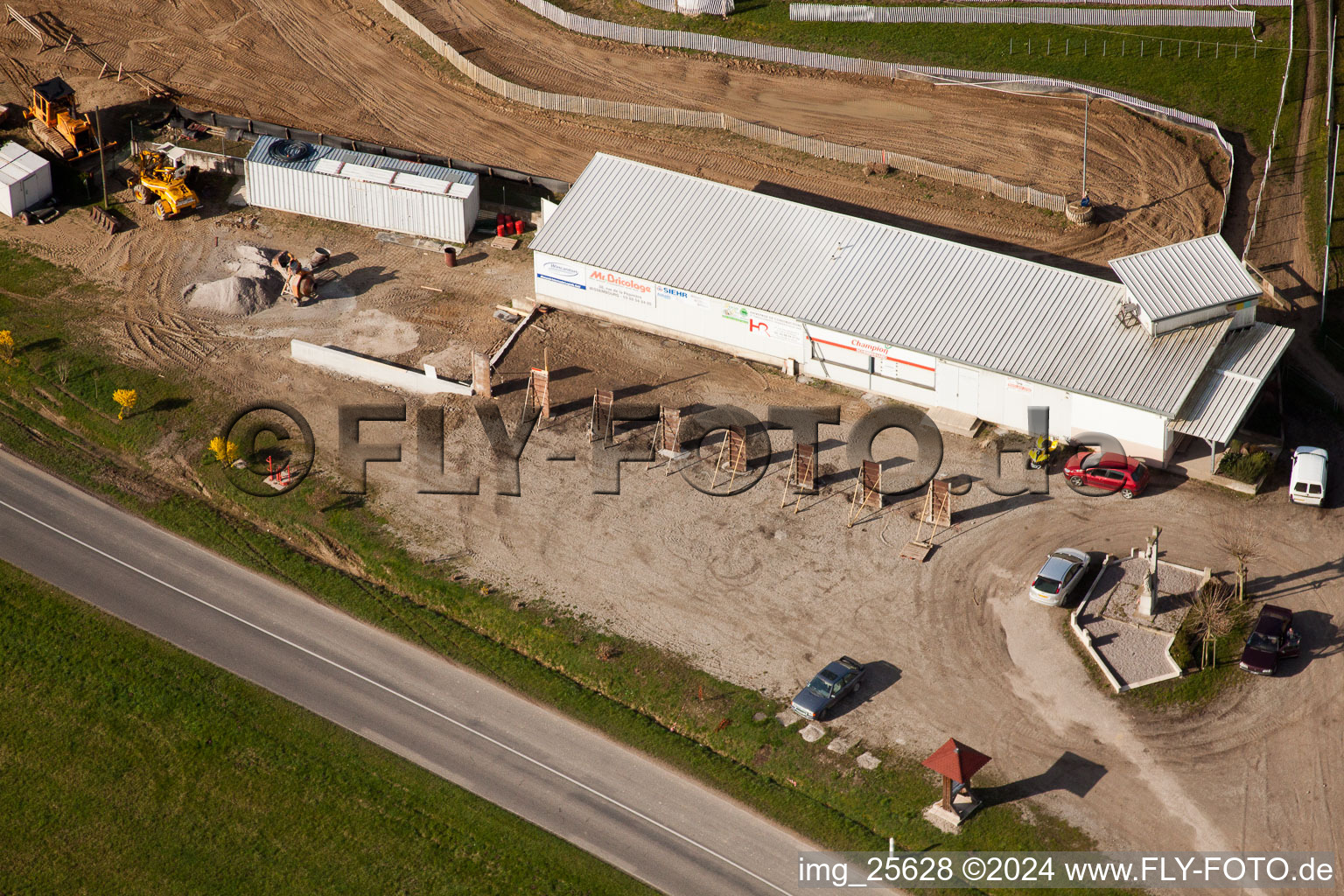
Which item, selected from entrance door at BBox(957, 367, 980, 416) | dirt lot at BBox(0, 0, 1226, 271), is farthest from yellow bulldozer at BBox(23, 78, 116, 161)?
entrance door at BBox(957, 367, 980, 416)

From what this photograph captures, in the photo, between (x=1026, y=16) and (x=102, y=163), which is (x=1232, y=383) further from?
(x=102, y=163)

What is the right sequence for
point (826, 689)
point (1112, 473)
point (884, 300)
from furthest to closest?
point (884, 300), point (1112, 473), point (826, 689)

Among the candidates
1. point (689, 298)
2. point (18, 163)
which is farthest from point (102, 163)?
point (689, 298)

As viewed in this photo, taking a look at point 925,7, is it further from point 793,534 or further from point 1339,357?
point 793,534

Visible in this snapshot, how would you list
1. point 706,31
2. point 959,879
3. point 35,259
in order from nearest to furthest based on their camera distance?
point 959,879
point 35,259
point 706,31

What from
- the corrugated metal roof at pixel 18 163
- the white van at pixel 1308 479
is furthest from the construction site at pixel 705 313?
the corrugated metal roof at pixel 18 163

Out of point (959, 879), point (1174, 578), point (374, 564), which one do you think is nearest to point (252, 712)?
point (374, 564)
